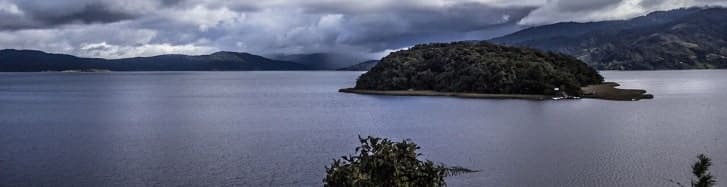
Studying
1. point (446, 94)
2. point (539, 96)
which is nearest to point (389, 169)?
point (539, 96)

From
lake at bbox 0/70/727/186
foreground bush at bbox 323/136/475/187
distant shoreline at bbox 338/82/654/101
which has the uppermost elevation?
foreground bush at bbox 323/136/475/187

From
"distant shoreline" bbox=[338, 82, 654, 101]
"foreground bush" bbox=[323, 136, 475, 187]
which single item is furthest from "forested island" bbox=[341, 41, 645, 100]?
"foreground bush" bbox=[323, 136, 475, 187]

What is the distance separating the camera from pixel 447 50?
187750mm

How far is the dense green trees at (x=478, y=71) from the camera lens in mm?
147750

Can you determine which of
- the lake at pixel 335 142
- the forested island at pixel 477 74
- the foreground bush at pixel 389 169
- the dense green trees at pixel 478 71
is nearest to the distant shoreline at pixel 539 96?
the forested island at pixel 477 74

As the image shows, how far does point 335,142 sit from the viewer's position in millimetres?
65688

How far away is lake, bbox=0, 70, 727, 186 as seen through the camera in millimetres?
46306

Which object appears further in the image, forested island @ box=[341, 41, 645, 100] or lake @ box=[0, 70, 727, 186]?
forested island @ box=[341, 41, 645, 100]

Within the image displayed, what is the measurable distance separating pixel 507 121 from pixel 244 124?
32.4 meters

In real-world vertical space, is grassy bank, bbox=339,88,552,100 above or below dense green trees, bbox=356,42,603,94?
below

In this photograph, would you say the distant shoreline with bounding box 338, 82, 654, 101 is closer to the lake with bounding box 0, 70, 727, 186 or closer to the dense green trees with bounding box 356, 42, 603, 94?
the dense green trees with bounding box 356, 42, 603, 94

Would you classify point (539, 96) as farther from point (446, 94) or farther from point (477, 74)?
point (446, 94)

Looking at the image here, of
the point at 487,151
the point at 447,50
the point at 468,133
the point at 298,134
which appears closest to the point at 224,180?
the point at 487,151

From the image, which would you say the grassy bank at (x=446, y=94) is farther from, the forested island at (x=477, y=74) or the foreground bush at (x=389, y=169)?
the foreground bush at (x=389, y=169)
